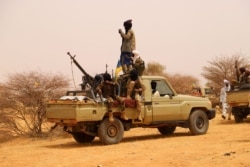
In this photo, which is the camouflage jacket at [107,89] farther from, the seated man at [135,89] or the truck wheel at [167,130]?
the truck wheel at [167,130]

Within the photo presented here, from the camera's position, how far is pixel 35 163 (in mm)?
9219

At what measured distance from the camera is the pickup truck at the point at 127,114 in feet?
38.4

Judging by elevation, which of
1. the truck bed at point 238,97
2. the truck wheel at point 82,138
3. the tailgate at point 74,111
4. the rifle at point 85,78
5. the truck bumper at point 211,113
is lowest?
the truck wheel at point 82,138

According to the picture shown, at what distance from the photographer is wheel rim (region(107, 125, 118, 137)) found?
12.2 meters

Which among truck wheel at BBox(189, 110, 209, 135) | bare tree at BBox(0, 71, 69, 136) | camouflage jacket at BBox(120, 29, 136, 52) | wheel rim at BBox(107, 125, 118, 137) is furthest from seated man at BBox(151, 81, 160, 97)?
bare tree at BBox(0, 71, 69, 136)

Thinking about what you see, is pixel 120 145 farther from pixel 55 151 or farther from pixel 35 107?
pixel 35 107

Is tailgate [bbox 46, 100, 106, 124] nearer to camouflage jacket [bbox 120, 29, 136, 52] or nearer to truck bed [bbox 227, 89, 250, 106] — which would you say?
camouflage jacket [bbox 120, 29, 136, 52]

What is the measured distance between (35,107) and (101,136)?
16.2 feet

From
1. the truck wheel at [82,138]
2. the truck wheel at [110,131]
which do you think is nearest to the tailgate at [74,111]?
the truck wheel at [110,131]

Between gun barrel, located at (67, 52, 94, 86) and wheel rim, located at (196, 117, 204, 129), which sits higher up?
gun barrel, located at (67, 52, 94, 86)

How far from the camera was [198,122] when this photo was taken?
14.2 metres

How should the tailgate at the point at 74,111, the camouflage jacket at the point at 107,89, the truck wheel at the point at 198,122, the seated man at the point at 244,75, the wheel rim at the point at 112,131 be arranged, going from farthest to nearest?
the seated man at the point at 244,75 → the truck wheel at the point at 198,122 → the camouflage jacket at the point at 107,89 → the wheel rim at the point at 112,131 → the tailgate at the point at 74,111

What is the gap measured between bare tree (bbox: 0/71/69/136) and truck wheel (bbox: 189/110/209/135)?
5157mm

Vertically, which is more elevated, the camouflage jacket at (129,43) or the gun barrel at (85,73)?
the camouflage jacket at (129,43)
